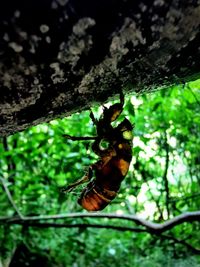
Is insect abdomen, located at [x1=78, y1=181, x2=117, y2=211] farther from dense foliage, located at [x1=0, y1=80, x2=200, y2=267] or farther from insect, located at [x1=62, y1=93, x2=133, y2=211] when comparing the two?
dense foliage, located at [x1=0, y1=80, x2=200, y2=267]

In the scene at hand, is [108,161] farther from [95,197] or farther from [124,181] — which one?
[124,181]

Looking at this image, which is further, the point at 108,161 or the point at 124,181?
the point at 124,181

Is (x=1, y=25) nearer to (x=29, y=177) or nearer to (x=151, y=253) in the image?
(x=29, y=177)

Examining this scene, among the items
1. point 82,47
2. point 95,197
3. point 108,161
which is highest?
point 82,47

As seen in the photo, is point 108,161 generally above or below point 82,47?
below

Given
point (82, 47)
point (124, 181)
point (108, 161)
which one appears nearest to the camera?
point (82, 47)

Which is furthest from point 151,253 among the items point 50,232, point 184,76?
point 184,76

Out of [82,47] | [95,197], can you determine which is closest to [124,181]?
[95,197]

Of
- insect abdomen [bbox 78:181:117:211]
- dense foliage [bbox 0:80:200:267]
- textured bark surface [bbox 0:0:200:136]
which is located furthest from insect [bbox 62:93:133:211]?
dense foliage [bbox 0:80:200:267]

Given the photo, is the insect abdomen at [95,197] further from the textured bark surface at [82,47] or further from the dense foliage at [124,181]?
the dense foliage at [124,181]
